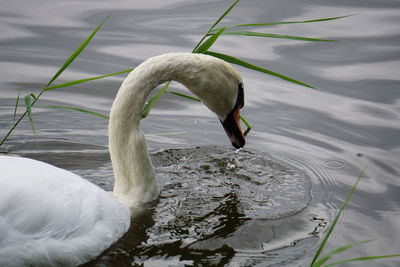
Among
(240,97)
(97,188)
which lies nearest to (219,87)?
(240,97)

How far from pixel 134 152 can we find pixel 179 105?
2.35 metres

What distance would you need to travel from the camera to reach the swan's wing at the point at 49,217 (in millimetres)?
4219

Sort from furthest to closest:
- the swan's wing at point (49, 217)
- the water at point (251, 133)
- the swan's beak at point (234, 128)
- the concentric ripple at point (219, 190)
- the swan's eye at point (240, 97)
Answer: the swan's beak at point (234, 128) → the swan's eye at point (240, 97) → the concentric ripple at point (219, 190) → the water at point (251, 133) → the swan's wing at point (49, 217)

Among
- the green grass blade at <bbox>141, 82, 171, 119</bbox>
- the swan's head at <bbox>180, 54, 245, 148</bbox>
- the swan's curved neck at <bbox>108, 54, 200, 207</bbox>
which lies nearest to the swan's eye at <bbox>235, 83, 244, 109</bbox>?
the swan's head at <bbox>180, 54, 245, 148</bbox>

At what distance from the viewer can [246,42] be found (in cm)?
924

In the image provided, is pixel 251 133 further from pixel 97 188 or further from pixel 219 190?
pixel 97 188

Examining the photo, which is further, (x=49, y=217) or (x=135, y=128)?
(x=135, y=128)

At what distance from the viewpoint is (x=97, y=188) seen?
4.85 meters

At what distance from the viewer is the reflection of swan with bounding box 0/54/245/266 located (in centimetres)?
427

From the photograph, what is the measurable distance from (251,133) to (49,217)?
322 centimetres

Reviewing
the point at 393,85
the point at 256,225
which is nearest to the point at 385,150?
the point at 393,85

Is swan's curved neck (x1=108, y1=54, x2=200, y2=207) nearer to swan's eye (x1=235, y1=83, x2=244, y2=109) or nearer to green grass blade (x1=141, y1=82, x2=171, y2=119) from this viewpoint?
green grass blade (x1=141, y1=82, x2=171, y2=119)

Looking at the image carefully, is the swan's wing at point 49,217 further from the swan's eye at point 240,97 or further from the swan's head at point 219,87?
the swan's eye at point 240,97

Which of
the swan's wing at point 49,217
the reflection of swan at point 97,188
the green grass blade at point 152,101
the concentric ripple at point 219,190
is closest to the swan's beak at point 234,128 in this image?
the reflection of swan at point 97,188
